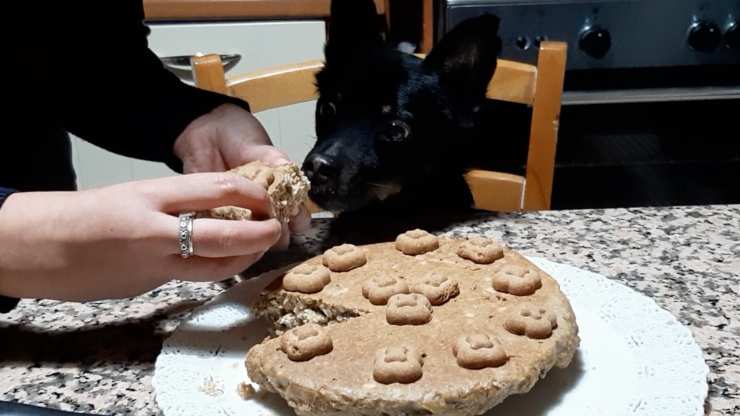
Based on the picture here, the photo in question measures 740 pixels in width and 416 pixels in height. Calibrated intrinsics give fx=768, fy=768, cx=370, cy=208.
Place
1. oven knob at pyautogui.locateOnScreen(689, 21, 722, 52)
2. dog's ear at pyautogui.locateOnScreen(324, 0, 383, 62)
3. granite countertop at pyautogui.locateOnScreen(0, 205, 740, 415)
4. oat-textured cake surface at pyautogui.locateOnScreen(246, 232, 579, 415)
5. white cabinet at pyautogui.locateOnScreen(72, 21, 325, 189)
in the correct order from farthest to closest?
white cabinet at pyautogui.locateOnScreen(72, 21, 325, 189) → oven knob at pyautogui.locateOnScreen(689, 21, 722, 52) → dog's ear at pyautogui.locateOnScreen(324, 0, 383, 62) → granite countertop at pyautogui.locateOnScreen(0, 205, 740, 415) → oat-textured cake surface at pyautogui.locateOnScreen(246, 232, 579, 415)

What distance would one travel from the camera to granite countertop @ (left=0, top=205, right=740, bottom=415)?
0.69 meters

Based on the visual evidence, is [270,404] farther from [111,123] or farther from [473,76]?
[473,76]

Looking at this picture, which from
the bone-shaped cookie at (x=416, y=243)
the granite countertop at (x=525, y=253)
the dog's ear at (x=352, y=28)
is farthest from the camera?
the dog's ear at (x=352, y=28)

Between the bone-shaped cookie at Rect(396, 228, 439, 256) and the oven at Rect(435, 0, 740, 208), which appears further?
the oven at Rect(435, 0, 740, 208)

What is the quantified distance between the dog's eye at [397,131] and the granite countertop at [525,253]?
0.54 ft

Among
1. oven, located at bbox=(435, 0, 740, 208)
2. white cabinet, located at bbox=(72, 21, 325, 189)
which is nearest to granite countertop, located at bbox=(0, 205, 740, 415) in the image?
oven, located at bbox=(435, 0, 740, 208)

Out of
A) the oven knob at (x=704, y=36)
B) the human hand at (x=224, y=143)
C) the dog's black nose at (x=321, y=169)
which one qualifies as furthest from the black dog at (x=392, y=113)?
the oven knob at (x=704, y=36)

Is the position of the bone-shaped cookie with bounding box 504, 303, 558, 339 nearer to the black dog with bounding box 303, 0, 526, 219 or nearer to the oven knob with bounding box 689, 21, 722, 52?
the black dog with bounding box 303, 0, 526, 219

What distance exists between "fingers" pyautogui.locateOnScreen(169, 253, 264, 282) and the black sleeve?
13.2 inches

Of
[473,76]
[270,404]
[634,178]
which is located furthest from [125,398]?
[634,178]

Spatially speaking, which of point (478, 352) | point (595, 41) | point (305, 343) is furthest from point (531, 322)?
point (595, 41)

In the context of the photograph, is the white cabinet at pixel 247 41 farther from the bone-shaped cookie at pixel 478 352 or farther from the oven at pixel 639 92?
the bone-shaped cookie at pixel 478 352

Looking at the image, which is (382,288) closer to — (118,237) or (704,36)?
(118,237)

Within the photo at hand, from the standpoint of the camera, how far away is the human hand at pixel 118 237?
0.66 meters
